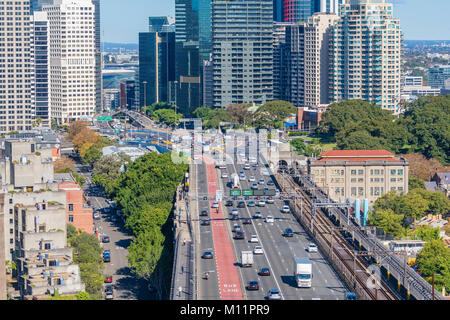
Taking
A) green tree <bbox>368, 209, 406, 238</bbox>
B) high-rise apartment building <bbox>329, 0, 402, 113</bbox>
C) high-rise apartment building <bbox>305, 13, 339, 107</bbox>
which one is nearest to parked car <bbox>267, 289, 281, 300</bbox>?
green tree <bbox>368, 209, 406, 238</bbox>

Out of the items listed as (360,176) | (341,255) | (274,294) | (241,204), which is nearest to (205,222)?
(241,204)

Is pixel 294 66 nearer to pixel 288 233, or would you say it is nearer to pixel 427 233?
pixel 427 233

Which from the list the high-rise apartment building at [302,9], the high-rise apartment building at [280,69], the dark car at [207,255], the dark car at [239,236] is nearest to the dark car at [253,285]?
the dark car at [207,255]

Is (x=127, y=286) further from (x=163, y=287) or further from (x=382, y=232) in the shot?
(x=382, y=232)

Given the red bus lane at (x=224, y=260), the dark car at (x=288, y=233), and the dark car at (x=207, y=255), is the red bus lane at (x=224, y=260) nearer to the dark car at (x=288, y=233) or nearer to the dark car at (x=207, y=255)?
the dark car at (x=207, y=255)

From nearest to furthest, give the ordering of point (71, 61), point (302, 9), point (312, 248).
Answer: point (312, 248), point (71, 61), point (302, 9)

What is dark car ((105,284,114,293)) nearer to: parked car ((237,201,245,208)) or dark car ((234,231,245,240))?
dark car ((234,231,245,240))
